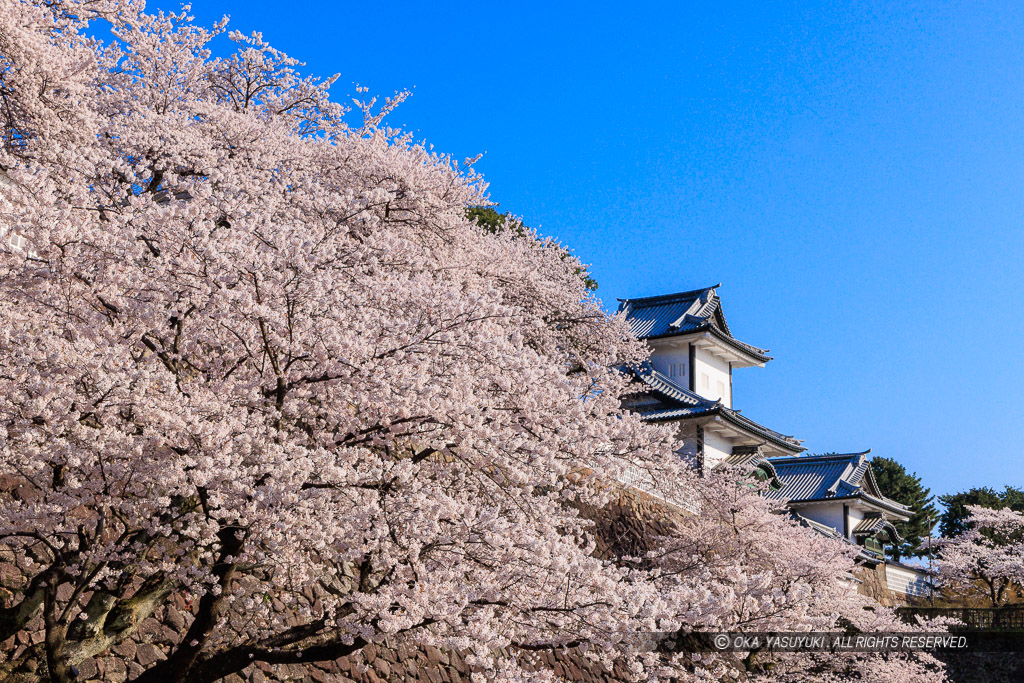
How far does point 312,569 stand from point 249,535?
1.78 meters

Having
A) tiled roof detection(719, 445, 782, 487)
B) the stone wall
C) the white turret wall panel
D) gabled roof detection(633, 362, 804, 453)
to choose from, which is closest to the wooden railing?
the stone wall

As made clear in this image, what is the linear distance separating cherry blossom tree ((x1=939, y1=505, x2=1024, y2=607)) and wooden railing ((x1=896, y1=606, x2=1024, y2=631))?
2.90m

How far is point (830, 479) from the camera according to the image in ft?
136

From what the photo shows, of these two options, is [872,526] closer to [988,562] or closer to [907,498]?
[988,562]

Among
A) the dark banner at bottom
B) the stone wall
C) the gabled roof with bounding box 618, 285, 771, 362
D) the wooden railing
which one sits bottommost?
the dark banner at bottom

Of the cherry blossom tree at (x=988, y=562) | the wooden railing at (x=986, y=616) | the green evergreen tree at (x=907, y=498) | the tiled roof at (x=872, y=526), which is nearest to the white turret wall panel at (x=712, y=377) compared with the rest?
the wooden railing at (x=986, y=616)

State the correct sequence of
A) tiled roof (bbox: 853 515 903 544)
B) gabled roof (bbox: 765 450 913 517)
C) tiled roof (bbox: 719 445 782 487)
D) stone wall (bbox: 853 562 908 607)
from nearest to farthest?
tiled roof (bbox: 719 445 782 487) < stone wall (bbox: 853 562 908 607) < gabled roof (bbox: 765 450 913 517) < tiled roof (bbox: 853 515 903 544)

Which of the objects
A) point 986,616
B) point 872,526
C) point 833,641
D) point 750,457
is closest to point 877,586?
point 872,526

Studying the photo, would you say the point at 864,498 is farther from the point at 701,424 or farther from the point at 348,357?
the point at 348,357

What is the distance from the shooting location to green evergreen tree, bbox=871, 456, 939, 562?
58.8 metres

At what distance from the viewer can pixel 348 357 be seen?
6.18 m

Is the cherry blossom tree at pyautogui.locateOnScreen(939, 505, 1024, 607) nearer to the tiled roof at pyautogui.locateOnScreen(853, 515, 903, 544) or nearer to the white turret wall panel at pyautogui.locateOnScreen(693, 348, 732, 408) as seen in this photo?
the tiled roof at pyautogui.locateOnScreen(853, 515, 903, 544)

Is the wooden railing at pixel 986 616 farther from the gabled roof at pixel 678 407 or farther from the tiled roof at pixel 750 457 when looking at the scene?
the gabled roof at pixel 678 407

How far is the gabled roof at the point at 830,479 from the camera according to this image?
40.3 metres
